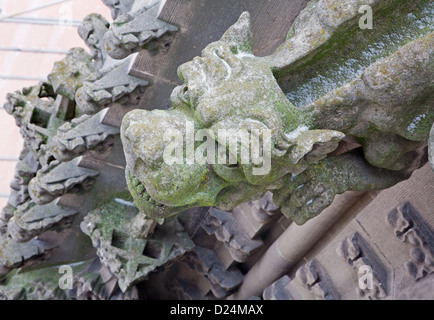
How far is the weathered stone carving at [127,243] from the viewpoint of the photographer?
2.48 m

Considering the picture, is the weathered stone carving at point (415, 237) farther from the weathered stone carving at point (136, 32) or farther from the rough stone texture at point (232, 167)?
the weathered stone carving at point (136, 32)

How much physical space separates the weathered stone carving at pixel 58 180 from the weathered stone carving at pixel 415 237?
1.41 m

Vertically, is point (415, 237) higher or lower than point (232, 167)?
lower

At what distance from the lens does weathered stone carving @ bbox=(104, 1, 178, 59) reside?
1.90 metres

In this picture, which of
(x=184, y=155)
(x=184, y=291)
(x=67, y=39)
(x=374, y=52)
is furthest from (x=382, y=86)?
(x=67, y=39)

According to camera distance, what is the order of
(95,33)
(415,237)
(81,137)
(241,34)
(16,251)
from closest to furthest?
(241,34) < (415,237) < (81,137) < (95,33) < (16,251)

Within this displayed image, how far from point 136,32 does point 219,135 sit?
736 millimetres

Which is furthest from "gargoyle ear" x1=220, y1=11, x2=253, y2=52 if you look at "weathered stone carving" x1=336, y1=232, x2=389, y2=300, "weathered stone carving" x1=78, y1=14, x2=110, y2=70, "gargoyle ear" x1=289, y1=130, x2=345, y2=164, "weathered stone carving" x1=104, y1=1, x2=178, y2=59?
"weathered stone carving" x1=78, y1=14, x2=110, y2=70

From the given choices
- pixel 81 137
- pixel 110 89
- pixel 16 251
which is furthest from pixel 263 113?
pixel 16 251

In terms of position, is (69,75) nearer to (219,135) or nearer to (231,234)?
(231,234)

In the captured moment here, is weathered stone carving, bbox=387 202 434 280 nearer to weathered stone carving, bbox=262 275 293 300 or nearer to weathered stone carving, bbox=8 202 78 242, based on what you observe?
weathered stone carving, bbox=262 275 293 300

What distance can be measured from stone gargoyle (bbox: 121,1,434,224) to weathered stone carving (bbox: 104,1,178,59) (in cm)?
47

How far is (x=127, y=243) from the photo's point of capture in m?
2.58

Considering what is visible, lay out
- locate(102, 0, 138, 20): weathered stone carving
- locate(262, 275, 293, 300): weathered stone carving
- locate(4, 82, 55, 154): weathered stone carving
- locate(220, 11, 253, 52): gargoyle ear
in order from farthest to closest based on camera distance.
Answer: locate(102, 0, 138, 20): weathered stone carving < locate(4, 82, 55, 154): weathered stone carving < locate(262, 275, 293, 300): weathered stone carving < locate(220, 11, 253, 52): gargoyle ear
